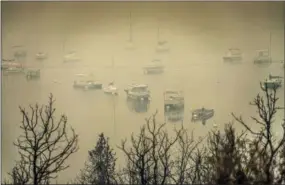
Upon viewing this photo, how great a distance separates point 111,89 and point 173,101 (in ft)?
1.37

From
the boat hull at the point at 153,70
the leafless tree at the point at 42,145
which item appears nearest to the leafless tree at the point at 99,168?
the leafless tree at the point at 42,145

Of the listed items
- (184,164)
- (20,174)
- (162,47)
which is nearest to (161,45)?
(162,47)

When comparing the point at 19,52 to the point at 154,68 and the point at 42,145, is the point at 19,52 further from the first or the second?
the point at 154,68

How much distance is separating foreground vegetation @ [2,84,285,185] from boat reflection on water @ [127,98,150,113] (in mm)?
82

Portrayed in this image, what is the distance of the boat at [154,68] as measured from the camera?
2.72 m

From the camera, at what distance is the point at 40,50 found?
2.69 meters

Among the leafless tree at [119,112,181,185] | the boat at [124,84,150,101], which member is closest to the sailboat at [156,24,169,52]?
the boat at [124,84,150,101]

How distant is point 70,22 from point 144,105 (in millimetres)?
727

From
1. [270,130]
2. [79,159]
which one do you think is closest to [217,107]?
[270,130]

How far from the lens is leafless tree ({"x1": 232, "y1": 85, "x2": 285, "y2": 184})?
2.59 metres

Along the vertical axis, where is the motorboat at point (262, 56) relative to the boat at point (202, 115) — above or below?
above

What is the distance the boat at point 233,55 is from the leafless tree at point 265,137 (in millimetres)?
261

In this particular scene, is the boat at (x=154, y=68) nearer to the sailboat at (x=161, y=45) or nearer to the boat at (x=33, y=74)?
the sailboat at (x=161, y=45)

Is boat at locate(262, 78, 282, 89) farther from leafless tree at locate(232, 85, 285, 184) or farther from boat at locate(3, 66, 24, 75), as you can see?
boat at locate(3, 66, 24, 75)
